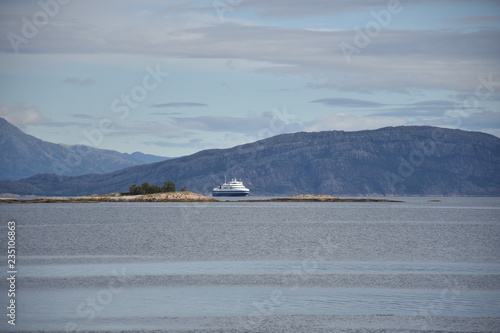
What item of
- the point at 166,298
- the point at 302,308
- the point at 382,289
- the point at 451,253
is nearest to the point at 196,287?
the point at 166,298

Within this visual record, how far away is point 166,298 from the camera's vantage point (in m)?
32.8

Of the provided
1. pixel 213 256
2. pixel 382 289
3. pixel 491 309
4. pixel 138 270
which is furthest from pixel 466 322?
pixel 213 256

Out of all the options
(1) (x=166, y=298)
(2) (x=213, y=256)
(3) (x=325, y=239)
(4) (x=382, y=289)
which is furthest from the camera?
(3) (x=325, y=239)

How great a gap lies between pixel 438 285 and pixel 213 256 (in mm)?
21206

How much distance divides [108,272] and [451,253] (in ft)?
99.8

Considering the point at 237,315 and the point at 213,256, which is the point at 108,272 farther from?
the point at 237,315

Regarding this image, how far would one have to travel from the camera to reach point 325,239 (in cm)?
7444

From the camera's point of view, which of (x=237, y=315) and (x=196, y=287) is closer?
(x=237, y=315)

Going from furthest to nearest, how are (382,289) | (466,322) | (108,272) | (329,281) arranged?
(108,272), (329,281), (382,289), (466,322)

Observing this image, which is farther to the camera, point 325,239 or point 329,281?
point 325,239

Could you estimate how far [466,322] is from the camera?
27312 millimetres

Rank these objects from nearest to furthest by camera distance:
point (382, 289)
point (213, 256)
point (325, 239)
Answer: point (382, 289) → point (213, 256) → point (325, 239)

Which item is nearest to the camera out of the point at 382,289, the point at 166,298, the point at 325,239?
the point at 166,298

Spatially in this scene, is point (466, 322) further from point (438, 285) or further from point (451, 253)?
point (451, 253)
